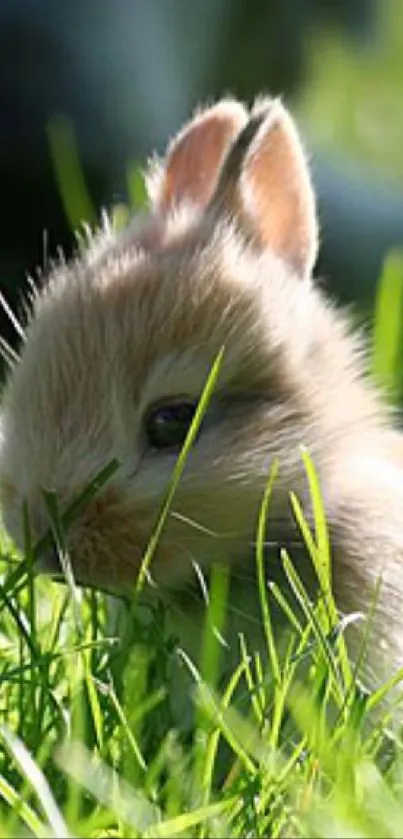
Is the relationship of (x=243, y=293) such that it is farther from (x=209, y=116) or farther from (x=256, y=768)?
(x=256, y=768)

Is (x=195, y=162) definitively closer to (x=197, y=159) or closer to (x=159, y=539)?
(x=197, y=159)

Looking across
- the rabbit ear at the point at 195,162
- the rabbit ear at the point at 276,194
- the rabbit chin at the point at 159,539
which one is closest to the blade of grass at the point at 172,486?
the rabbit chin at the point at 159,539

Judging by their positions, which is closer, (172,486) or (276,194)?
(172,486)

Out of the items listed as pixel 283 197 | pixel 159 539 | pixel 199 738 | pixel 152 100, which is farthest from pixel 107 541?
pixel 152 100

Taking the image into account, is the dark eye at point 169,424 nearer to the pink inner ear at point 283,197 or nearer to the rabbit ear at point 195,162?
the pink inner ear at point 283,197

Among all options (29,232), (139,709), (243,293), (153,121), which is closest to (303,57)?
(153,121)
